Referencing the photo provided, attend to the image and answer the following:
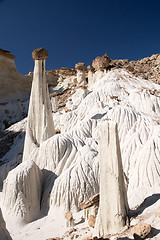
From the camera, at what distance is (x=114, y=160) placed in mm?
5492

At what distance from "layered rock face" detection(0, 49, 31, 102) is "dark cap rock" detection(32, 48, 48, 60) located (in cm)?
1989

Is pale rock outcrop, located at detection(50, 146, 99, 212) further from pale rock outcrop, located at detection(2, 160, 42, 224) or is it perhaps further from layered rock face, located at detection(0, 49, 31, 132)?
layered rock face, located at detection(0, 49, 31, 132)

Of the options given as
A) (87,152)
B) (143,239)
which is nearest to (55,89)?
(87,152)

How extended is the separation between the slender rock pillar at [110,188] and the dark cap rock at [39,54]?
1170 cm

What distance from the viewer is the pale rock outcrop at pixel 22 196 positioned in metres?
9.55

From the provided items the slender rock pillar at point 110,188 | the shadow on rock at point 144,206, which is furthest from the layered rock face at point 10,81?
the shadow on rock at point 144,206

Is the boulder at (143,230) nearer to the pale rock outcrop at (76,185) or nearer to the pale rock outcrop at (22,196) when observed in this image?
the pale rock outcrop at (76,185)

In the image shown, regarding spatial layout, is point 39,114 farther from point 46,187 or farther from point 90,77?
point 90,77

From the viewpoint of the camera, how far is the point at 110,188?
215 inches

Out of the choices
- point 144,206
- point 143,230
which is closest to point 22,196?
point 144,206

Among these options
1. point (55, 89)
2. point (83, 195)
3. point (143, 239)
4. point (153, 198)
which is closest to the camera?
point (143, 239)

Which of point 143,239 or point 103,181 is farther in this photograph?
point 103,181

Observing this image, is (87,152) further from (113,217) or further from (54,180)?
(113,217)

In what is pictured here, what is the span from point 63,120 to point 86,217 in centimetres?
1105
